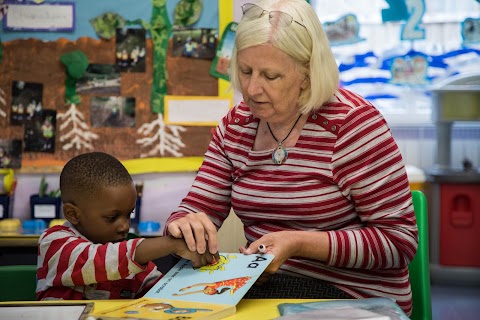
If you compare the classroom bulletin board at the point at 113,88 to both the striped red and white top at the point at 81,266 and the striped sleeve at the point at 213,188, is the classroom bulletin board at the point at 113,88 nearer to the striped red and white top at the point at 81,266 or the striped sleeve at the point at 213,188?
the striped sleeve at the point at 213,188

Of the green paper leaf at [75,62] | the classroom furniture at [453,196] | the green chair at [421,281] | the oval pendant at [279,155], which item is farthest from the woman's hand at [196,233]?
the classroom furniture at [453,196]

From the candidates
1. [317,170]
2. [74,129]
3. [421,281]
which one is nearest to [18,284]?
[317,170]

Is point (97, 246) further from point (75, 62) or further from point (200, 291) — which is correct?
point (75, 62)

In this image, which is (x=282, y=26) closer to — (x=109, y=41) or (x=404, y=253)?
(x=404, y=253)

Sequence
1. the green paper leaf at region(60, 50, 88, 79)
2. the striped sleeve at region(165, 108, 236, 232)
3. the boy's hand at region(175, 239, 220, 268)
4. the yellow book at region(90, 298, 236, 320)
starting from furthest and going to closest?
the green paper leaf at region(60, 50, 88, 79)
the striped sleeve at region(165, 108, 236, 232)
the boy's hand at region(175, 239, 220, 268)
the yellow book at region(90, 298, 236, 320)

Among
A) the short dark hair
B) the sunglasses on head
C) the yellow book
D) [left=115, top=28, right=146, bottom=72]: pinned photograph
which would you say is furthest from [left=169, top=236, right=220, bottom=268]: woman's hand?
[left=115, top=28, right=146, bottom=72]: pinned photograph

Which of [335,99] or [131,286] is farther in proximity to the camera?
[335,99]

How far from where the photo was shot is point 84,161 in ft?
5.67

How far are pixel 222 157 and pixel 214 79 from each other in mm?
1599

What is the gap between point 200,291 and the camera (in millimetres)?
1372

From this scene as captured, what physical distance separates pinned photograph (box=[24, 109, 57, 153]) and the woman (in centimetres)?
176

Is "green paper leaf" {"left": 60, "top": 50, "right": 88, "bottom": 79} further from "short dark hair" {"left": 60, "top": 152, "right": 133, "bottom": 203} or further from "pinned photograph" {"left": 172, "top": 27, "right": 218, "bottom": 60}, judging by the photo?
"short dark hair" {"left": 60, "top": 152, "right": 133, "bottom": 203}

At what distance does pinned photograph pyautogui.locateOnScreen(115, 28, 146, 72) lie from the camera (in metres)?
3.43

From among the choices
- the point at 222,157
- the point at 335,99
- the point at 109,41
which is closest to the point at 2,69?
the point at 109,41
